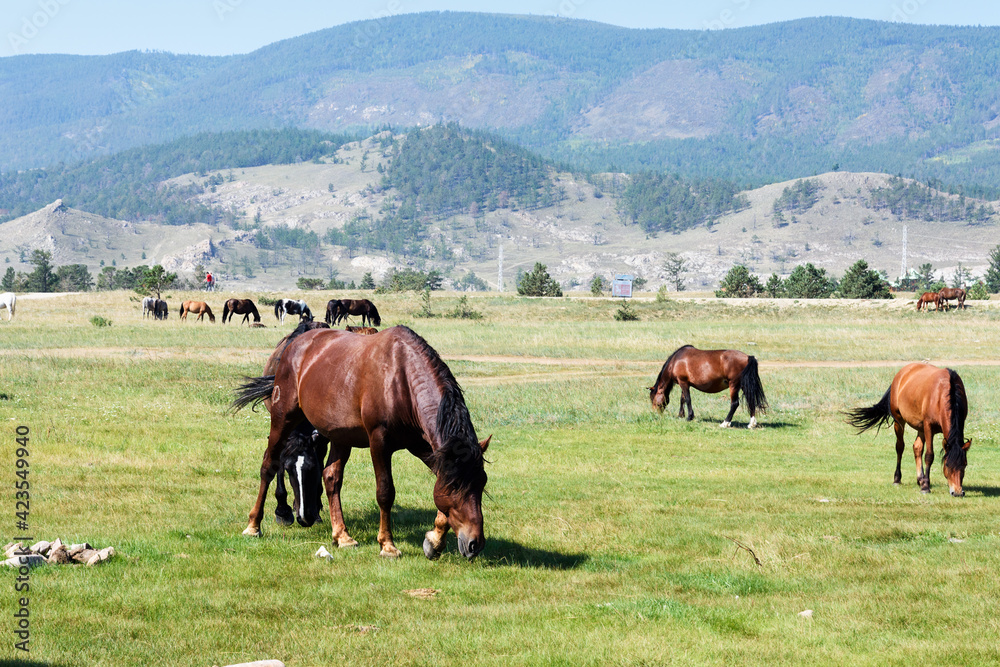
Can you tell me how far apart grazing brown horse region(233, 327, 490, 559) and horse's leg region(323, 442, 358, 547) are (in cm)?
1

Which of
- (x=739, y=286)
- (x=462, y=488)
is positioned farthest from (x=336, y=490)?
(x=739, y=286)

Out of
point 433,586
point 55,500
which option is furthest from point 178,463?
point 433,586

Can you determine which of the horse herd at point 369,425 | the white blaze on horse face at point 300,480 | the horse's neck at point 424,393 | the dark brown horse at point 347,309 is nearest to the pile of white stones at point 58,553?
the horse herd at point 369,425

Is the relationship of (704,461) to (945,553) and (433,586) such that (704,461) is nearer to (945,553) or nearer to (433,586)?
(945,553)

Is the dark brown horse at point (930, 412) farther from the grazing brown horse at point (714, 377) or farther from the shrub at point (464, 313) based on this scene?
the shrub at point (464, 313)

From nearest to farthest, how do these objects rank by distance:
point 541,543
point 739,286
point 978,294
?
point 541,543
point 978,294
point 739,286

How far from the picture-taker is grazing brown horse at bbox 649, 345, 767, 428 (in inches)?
993

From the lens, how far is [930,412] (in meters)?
16.5

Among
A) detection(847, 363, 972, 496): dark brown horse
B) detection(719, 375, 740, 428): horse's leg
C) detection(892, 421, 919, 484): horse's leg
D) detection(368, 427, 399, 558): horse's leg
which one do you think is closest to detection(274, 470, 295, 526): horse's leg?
detection(368, 427, 399, 558): horse's leg

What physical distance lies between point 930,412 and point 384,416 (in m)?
10.5

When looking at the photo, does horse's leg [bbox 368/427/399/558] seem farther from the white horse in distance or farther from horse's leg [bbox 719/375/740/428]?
the white horse in distance

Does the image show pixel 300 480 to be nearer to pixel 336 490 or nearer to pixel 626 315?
pixel 336 490

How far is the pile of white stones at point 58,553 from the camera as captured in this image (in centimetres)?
952

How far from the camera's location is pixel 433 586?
31.0 feet
